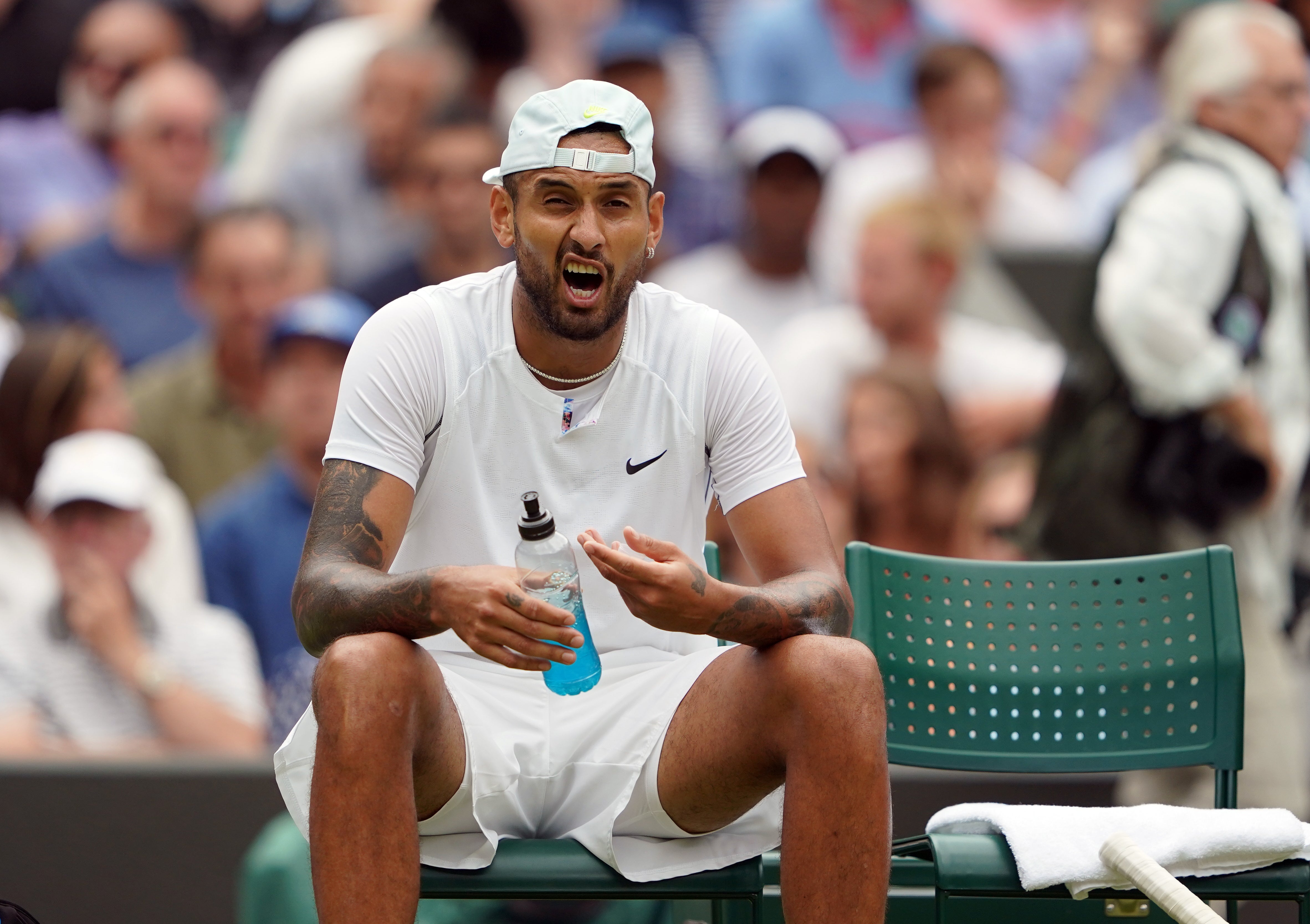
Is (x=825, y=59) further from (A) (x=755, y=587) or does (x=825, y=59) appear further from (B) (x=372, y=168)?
(A) (x=755, y=587)

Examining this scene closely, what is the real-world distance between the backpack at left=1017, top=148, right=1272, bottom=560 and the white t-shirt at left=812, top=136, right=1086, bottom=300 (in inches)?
33.1

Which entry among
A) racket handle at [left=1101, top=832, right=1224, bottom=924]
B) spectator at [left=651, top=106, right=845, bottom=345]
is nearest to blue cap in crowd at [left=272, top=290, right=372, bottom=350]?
spectator at [left=651, top=106, right=845, bottom=345]

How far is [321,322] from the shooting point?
4.41 m

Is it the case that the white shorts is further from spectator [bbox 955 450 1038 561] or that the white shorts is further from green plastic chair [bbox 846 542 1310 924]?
spectator [bbox 955 450 1038 561]

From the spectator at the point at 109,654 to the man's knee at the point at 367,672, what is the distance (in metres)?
2.14

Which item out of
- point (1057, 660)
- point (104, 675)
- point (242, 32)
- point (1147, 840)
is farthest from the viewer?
point (242, 32)

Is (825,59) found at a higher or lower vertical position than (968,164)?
higher

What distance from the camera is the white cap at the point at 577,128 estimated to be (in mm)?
2391

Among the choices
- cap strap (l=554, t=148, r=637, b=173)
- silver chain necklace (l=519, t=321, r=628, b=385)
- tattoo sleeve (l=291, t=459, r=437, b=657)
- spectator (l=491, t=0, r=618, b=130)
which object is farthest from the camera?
spectator (l=491, t=0, r=618, b=130)

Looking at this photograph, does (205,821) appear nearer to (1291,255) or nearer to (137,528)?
(137,528)

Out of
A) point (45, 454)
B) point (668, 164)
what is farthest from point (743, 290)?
point (45, 454)

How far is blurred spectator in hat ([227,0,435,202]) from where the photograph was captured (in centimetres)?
479

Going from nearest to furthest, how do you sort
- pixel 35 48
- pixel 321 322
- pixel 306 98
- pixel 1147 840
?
pixel 1147 840 → pixel 321 322 → pixel 306 98 → pixel 35 48

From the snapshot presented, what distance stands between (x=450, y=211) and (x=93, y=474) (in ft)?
3.86
